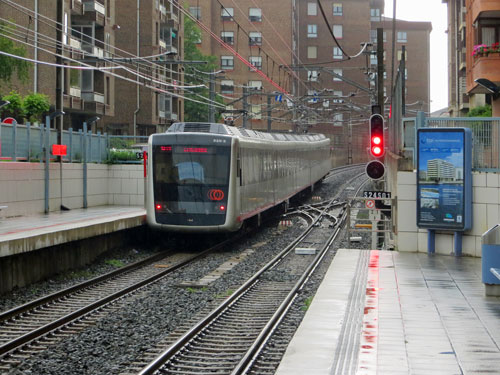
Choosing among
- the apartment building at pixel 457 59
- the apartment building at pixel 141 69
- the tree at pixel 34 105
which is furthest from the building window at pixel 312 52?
the tree at pixel 34 105

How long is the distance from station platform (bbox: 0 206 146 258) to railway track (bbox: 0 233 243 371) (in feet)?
3.87

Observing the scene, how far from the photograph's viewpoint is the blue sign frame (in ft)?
50.4

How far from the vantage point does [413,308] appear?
10.7 m

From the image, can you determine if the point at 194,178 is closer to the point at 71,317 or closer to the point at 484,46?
the point at 71,317

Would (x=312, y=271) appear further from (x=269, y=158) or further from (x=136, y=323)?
(x=269, y=158)

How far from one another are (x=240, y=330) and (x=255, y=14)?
237 ft

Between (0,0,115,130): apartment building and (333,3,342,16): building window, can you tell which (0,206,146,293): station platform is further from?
(333,3,342,16): building window

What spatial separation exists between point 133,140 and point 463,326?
2246 centimetres

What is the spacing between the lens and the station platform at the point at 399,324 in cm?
771

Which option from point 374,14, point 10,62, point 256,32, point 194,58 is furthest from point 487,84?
point 374,14

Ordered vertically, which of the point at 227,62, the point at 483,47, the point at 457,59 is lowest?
the point at 483,47

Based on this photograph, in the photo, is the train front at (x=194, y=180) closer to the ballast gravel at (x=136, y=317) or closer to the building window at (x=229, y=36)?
the ballast gravel at (x=136, y=317)

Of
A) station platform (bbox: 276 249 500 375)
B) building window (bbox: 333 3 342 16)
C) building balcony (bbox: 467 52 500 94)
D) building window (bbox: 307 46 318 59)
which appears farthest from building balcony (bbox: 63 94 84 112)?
building window (bbox: 333 3 342 16)

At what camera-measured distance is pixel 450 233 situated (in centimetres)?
1609
